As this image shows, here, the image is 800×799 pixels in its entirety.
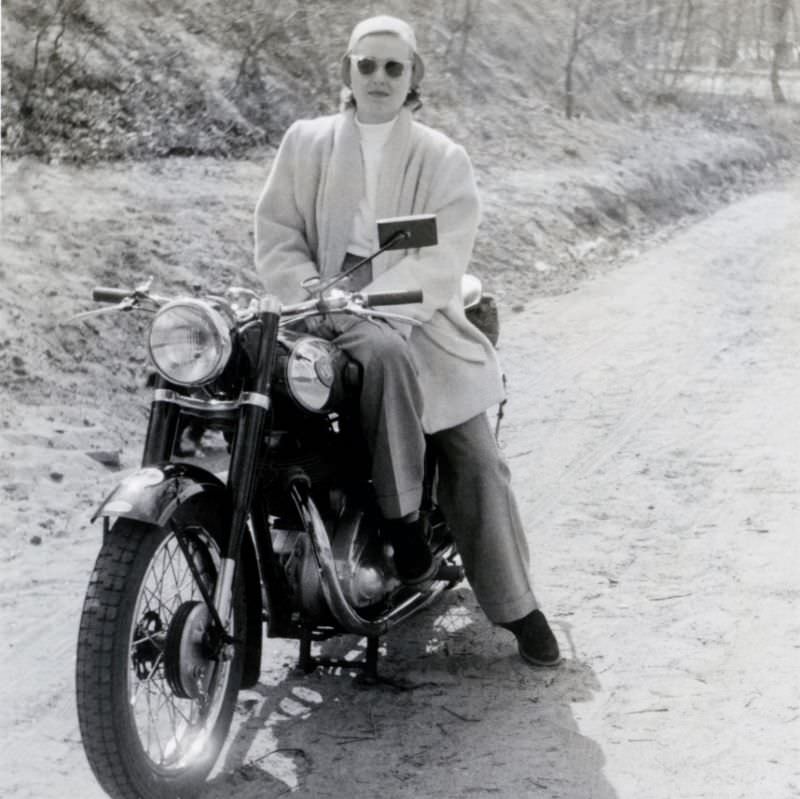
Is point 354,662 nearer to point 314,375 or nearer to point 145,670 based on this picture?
point 145,670

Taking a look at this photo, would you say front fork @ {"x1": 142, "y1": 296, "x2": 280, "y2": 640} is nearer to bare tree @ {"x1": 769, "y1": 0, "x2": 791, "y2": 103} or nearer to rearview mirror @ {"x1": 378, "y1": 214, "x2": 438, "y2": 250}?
rearview mirror @ {"x1": 378, "y1": 214, "x2": 438, "y2": 250}

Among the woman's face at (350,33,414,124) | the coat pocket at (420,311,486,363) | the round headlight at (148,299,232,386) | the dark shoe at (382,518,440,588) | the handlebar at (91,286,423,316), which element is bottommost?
the dark shoe at (382,518,440,588)

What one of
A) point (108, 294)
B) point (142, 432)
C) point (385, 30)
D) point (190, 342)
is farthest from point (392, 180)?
point (142, 432)

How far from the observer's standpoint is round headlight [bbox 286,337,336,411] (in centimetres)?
325

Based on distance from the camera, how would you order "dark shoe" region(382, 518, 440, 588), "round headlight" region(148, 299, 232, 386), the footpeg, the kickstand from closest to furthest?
"round headlight" region(148, 299, 232, 386) → "dark shoe" region(382, 518, 440, 588) → the kickstand → the footpeg

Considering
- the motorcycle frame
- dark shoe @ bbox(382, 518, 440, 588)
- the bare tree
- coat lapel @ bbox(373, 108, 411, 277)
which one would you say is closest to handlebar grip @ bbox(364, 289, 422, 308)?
the motorcycle frame

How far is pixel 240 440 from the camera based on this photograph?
313 cm

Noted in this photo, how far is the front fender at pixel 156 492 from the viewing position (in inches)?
116

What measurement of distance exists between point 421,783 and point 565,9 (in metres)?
14.6

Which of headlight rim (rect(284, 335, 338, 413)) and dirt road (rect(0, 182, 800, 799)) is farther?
dirt road (rect(0, 182, 800, 799))

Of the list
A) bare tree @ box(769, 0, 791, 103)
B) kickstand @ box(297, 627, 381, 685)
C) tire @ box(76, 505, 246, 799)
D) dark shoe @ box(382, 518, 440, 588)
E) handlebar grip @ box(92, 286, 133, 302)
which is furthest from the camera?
bare tree @ box(769, 0, 791, 103)

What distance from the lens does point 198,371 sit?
3.06m

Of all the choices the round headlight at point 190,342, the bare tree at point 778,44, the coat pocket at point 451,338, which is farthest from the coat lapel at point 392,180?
the bare tree at point 778,44

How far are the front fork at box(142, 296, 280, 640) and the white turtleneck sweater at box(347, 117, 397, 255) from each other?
81 centimetres
